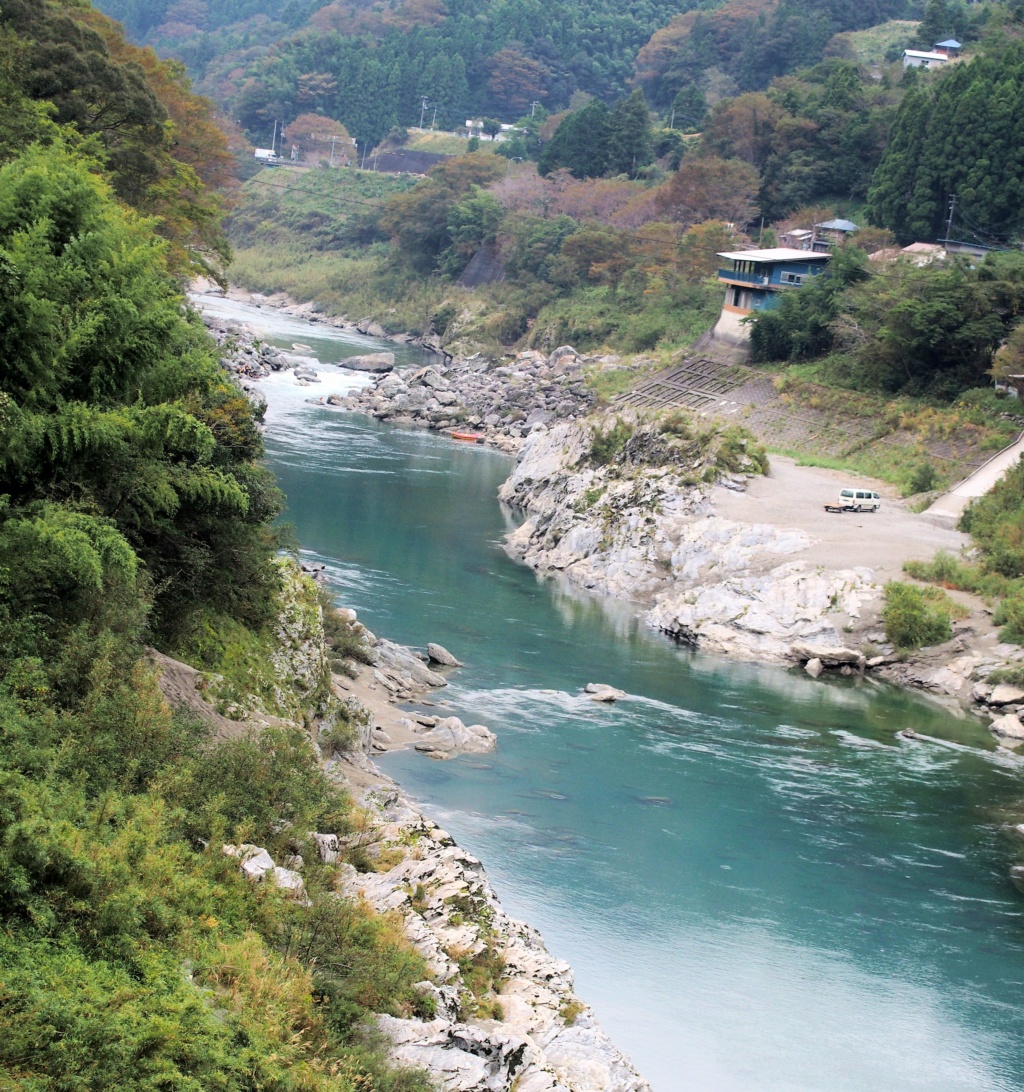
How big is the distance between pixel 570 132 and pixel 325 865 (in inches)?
2978

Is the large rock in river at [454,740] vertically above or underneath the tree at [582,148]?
underneath

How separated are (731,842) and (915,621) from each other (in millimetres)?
11325

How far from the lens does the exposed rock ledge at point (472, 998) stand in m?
8.46

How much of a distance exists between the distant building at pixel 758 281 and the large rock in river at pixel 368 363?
17.4 meters

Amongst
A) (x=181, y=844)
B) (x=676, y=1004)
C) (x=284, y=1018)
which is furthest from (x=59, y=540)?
(x=676, y=1004)

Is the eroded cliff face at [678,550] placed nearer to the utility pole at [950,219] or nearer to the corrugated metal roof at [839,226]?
the utility pole at [950,219]

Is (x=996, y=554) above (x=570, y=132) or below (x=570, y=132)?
below

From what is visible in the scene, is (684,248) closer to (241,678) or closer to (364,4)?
(241,678)

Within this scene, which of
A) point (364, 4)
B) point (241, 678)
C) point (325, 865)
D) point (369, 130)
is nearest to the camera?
point (325, 865)

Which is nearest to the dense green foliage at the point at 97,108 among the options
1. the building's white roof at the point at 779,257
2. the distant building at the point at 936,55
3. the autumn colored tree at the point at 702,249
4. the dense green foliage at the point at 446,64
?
the building's white roof at the point at 779,257

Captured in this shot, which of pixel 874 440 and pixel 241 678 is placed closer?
pixel 241 678

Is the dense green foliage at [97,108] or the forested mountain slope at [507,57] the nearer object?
the dense green foliage at [97,108]

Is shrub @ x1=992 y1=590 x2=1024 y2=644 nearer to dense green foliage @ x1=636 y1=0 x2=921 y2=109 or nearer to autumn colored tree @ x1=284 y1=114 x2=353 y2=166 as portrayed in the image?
dense green foliage @ x1=636 y1=0 x2=921 y2=109

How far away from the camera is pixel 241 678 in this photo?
13.1 m
